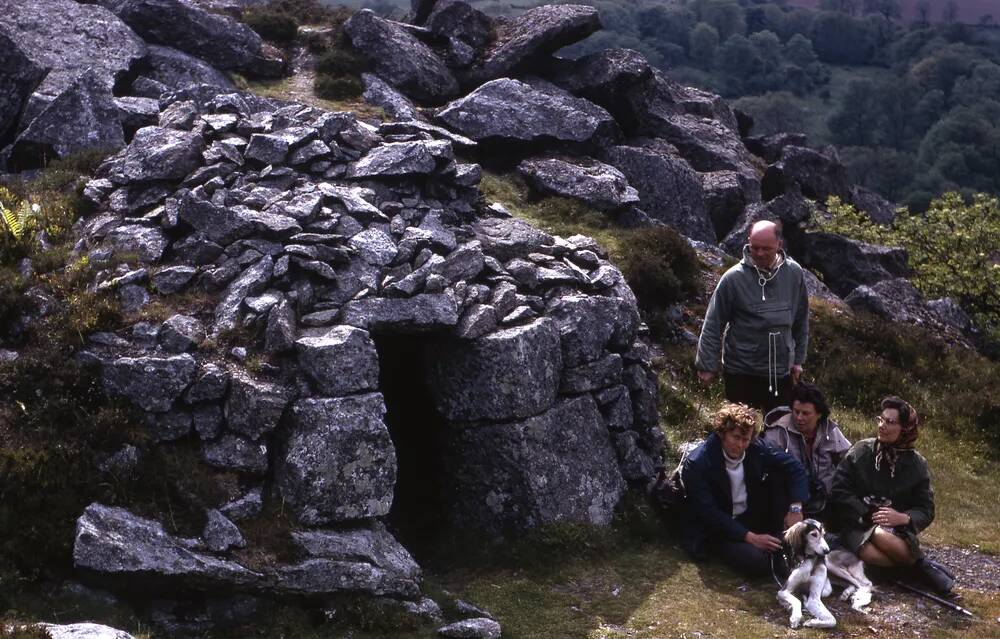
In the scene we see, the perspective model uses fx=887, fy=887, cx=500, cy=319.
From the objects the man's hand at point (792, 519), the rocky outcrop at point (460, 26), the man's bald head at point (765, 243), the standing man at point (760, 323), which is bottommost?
the man's hand at point (792, 519)

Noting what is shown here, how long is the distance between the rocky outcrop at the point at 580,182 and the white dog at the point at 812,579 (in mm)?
12961

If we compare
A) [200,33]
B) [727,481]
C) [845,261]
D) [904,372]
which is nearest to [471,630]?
[727,481]

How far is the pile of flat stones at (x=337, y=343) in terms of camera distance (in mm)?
11102

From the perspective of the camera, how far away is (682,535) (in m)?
13.4

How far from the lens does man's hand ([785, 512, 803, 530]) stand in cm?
1174

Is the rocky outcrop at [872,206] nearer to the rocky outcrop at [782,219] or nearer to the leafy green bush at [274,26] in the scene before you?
the rocky outcrop at [782,219]

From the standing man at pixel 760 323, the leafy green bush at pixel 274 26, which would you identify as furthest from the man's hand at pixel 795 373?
the leafy green bush at pixel 274 26

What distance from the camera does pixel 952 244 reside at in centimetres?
3728

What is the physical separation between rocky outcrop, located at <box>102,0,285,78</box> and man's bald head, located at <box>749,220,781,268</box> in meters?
20.4

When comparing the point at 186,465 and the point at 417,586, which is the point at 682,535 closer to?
the point at 417,586

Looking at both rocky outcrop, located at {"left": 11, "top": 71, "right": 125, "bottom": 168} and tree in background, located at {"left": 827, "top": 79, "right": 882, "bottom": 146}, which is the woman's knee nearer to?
rocky outcrop, located at {"left": 11, "top": 71, "right": 125, "bottom": 168}

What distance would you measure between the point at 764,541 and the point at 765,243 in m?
4.16

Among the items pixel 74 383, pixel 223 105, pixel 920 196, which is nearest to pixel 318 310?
pixel 74 383

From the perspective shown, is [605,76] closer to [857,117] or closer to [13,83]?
[13,83]
